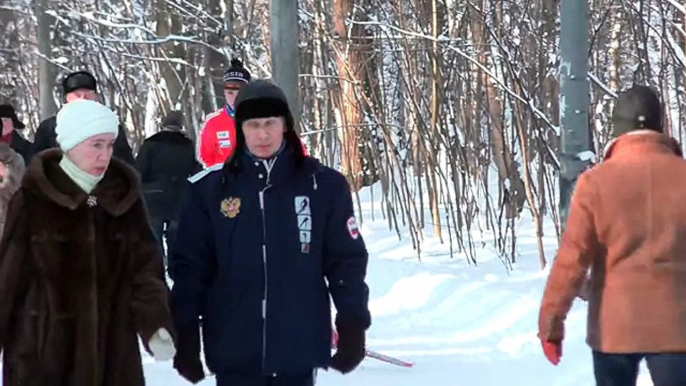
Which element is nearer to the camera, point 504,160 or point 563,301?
point 563,301

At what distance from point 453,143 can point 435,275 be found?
6.13 feet

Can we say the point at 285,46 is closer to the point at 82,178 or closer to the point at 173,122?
the point at 173,122

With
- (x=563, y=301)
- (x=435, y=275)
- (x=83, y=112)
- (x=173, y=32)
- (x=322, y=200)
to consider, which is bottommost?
(x=435, y=275)

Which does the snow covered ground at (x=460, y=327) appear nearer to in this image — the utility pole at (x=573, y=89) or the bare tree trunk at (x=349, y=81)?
the utility pole at (x=573, y=89)

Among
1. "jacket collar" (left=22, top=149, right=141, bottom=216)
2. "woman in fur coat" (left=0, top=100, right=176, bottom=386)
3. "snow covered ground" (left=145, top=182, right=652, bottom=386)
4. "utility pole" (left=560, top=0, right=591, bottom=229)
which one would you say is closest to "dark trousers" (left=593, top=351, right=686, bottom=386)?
"woman in fur coat" (left=0, top=100, right=176, bottom=386)

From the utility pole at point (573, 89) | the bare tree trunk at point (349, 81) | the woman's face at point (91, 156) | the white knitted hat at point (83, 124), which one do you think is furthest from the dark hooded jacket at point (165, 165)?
the woman's face at point (91, 156)

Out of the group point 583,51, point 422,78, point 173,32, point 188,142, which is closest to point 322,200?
point 583,51

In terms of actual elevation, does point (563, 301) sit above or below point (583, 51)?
below

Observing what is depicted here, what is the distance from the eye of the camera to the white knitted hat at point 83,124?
170 inches

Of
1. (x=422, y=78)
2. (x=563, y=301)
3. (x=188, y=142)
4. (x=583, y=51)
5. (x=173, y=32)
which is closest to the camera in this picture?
(x=563, y=301)

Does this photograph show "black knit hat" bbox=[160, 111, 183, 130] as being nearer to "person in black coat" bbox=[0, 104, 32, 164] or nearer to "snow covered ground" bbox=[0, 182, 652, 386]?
"person in black coat" bbox=[0, 104, 32, 164]

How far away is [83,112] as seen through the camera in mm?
4375

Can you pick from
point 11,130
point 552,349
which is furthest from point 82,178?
point 11,130

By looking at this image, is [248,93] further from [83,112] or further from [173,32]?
[173,32]
